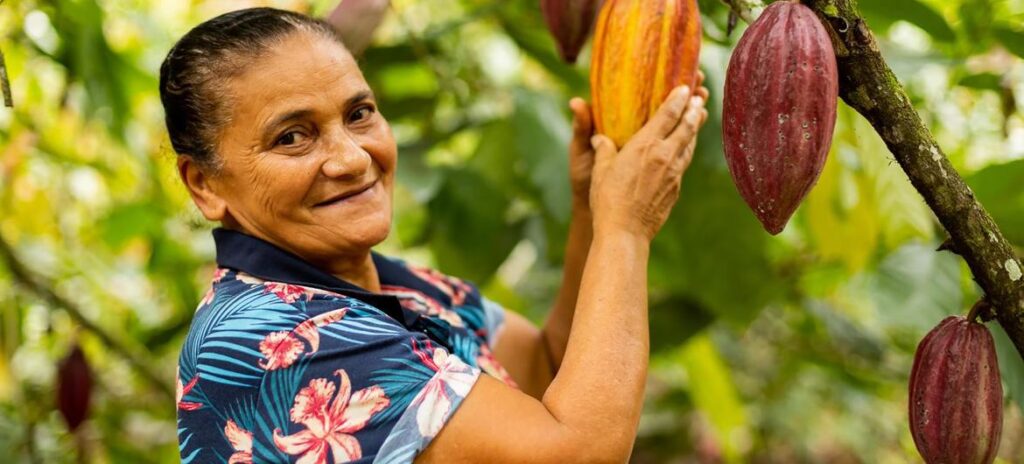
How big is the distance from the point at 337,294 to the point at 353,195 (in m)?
0.14

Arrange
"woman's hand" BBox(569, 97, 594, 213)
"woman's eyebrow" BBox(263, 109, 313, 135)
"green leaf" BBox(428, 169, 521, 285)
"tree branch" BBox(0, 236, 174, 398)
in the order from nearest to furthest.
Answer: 1. "woman's eyebrow" BBox(263, 109, 313, 135)
2. "woman's hand" BBox(569, 97, 594, 213)
3. "green leaf" BBox(428, 169, 521, 285)
4. "tree branch" BBox(0, 236, 174, 398)

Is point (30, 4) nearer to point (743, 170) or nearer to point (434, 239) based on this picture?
point (434, 239)

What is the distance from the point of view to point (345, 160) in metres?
1.31

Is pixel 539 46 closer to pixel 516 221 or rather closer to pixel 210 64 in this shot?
pixel 516 221

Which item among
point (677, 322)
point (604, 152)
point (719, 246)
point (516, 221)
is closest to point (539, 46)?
point (516, 221)

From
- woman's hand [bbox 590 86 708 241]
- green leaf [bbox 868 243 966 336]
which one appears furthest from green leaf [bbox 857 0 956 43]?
green leaf [bbox 868 243 966 336]

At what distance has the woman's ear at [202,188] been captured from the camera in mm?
1400

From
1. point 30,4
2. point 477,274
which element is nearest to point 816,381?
point 477,274

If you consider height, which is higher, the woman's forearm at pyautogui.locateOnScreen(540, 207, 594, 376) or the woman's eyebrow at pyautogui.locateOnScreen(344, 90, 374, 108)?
the woman's eyebrow at pyautogui.locateOnScreen(344, 90, 374, 108)

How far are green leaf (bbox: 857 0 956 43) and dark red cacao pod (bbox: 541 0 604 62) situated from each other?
0.34 meters

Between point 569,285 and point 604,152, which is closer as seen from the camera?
point 604,152

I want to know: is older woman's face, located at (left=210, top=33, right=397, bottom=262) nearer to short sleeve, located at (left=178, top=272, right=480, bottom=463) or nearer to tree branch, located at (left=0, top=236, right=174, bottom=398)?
short sleeve, located at (left=178, top=272, right=480, bottom=463)

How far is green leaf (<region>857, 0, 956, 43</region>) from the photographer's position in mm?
1363

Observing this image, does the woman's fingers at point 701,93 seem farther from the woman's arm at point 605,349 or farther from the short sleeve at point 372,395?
the short sleeve at point 372,395
